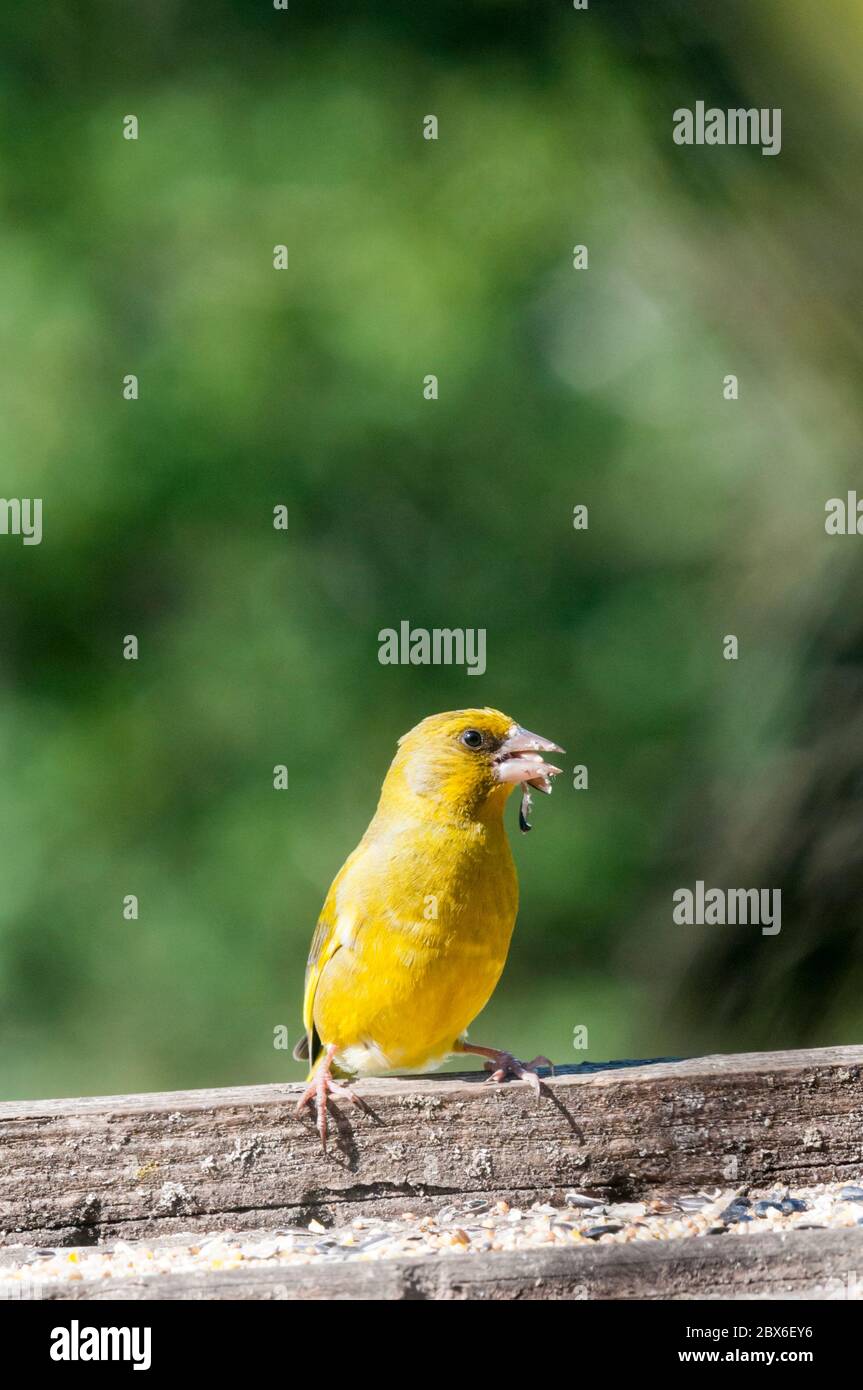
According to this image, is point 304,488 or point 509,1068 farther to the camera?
point 304,488

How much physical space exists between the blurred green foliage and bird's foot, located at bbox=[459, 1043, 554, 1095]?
9.19 feet

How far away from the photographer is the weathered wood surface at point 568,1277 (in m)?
1.91

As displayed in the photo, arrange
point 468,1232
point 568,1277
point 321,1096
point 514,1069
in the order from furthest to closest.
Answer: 1. point 514,1069
2. point 321,1096
3. point 468,1232
4. point 568,1277

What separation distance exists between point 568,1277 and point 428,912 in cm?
86

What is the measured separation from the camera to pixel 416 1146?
2.53 meters

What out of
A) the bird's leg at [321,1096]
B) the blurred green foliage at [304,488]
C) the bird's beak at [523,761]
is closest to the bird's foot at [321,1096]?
the bird's leg at [321,1096]

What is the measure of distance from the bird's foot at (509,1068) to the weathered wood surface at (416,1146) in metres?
0.02

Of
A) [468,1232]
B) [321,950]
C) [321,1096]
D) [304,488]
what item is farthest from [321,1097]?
[304,488]

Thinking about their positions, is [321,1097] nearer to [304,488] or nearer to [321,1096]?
[321,1096]

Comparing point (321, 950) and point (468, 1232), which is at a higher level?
point (321, 950)

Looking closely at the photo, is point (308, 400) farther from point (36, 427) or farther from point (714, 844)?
point (714, 844)

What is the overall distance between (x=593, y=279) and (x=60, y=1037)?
3544 millimetres

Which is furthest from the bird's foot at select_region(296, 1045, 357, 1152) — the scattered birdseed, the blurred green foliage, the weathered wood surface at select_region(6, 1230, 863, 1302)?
the blurred green foliage

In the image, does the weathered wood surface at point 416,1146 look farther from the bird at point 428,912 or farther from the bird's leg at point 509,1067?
the bird at point 428,912
